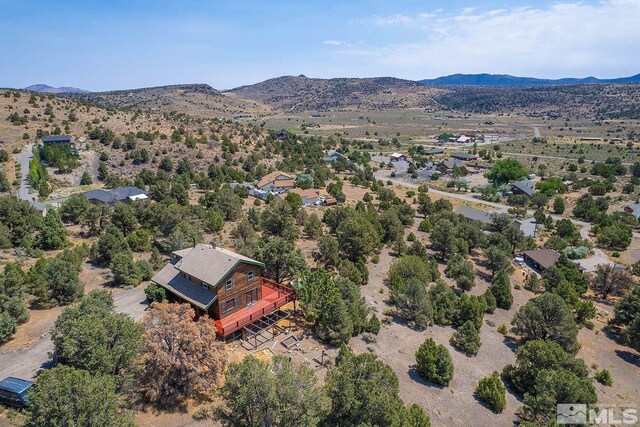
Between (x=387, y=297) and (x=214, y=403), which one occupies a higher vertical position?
(x=214, y=403)

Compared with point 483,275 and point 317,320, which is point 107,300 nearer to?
point 317,320

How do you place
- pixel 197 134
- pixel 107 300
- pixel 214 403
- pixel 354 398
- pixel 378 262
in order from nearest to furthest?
pixel 354 398 < pixel 214 403 < pixel 107 300 < pixel 378 262 < pixel 197 134

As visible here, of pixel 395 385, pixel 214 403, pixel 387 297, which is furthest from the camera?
pixel 387 297

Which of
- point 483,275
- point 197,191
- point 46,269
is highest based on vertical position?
point 46,269

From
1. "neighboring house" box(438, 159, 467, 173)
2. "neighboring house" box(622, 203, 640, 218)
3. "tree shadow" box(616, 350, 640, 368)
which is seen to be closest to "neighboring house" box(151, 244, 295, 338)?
"tree shadow" box(616, 350, 640, 368)

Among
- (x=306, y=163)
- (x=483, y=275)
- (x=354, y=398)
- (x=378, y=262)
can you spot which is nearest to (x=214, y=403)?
(x=354, y=398)

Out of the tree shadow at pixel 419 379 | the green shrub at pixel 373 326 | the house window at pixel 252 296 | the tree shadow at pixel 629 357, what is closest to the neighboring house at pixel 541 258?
the tree shadow at pixel 629 357

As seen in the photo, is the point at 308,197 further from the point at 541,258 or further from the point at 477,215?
the point at 541,258
